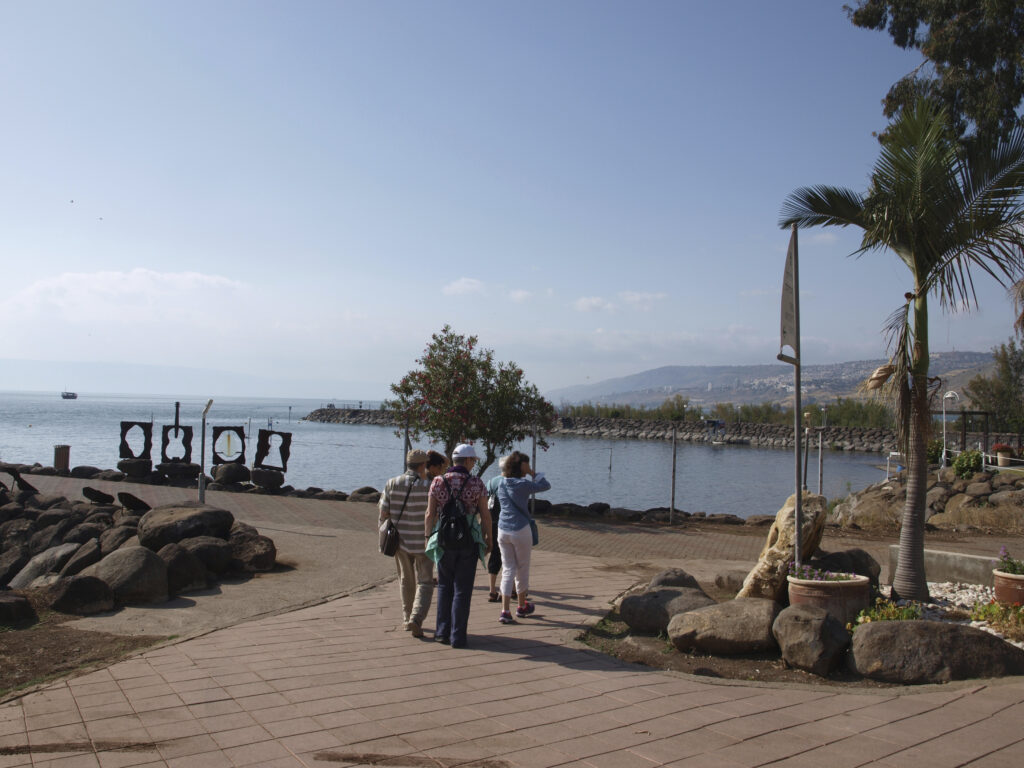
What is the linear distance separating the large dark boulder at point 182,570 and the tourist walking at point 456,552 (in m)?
3.33

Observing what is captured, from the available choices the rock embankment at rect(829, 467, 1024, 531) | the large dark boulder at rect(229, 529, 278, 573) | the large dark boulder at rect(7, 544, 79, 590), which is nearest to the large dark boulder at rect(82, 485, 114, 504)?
the large dark boulder at rect(7, 544, 79, 590)

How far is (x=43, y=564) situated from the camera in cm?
937

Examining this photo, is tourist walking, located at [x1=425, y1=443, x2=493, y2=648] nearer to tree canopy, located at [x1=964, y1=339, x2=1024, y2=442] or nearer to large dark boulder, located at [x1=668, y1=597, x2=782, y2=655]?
large dark boulder, located at [x1=668, y1=597, x2=782, y2=655]

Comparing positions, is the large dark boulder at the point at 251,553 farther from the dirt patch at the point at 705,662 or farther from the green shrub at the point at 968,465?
the green shrub at the point at 968,465

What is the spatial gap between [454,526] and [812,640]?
286 cm

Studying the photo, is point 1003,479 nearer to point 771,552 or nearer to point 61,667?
point 771,552

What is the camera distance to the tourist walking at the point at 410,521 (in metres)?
6.94

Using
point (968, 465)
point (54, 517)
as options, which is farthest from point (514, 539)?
point (968, 465)

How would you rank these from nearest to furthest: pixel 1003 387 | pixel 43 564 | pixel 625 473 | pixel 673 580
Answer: pixel 673 580 → pixel 43 564 → pixel 625 473 → pixel 1003 387

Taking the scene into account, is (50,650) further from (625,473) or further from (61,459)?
(625,473)

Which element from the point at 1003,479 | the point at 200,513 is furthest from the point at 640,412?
the point at 200,513

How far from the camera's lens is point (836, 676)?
18.6 feet

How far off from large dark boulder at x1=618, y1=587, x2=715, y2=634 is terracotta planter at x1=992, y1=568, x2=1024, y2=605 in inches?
98.5

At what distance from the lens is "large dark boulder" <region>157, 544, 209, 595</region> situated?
831 centimetres
